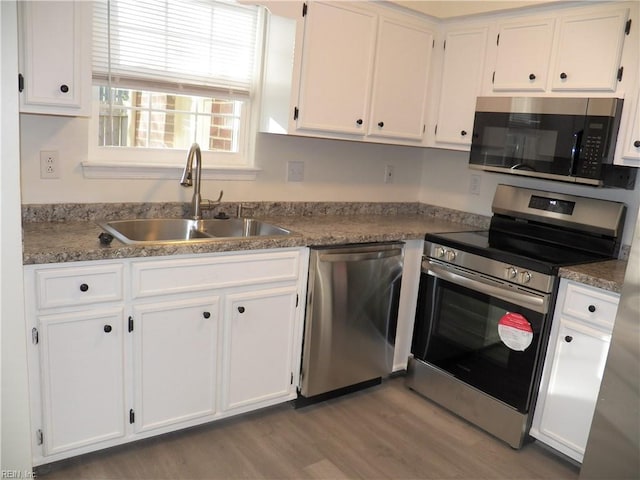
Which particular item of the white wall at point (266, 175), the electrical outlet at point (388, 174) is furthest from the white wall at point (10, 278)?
the electrical outlet at point (388, 174)

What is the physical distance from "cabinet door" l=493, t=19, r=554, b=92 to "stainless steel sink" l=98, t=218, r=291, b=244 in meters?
1.44

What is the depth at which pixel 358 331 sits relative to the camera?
2.76 m

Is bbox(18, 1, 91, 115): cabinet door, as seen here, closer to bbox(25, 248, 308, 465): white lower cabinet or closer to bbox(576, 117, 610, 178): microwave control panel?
bbox(25, 248, 308, 465): white lower cabinet

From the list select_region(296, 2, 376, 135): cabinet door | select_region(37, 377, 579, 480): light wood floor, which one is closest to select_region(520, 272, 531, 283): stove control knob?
select_region(37, 377, 579, 480): light wood floor

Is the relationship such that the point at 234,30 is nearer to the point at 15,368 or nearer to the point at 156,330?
the point at 156,330

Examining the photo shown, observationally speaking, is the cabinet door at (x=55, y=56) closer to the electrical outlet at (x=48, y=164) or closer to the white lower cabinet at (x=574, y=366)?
the electrical outlet at (x=48, y=164)

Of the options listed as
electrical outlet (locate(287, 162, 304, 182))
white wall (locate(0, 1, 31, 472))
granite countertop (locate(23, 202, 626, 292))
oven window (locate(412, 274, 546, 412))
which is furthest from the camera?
electrical outlet (locate(287, 162, 304, 182))

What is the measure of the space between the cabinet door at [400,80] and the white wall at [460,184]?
0.44 metres

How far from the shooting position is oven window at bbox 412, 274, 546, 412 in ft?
7.98

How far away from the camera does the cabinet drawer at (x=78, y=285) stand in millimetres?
1869

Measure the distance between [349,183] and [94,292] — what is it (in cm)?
183

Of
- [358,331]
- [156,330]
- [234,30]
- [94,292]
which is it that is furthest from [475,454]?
Answer: [234,30]

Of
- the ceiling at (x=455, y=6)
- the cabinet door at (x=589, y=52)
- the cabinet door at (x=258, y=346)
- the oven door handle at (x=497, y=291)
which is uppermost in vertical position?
the ceiling at (x=455, y=6)

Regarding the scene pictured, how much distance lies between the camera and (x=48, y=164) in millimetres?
2346
